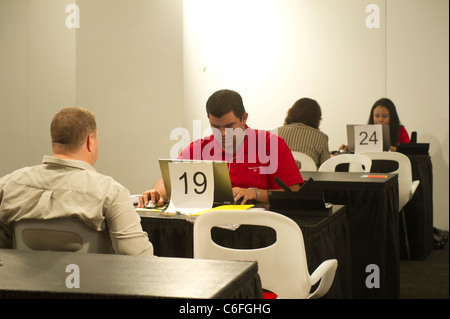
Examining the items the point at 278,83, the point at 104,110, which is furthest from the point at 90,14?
the point at 278,83

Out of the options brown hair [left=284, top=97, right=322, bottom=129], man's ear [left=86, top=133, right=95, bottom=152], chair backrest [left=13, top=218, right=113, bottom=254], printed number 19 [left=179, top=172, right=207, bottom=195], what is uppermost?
brown hair [left=284, top=97, right=322, bottom=129]

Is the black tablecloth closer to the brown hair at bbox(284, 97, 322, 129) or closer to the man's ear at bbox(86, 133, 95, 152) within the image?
the brown hair at bbox(284, 97, 322, 129)

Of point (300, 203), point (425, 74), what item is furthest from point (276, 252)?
point (425, 74)

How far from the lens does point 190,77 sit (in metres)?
5.34

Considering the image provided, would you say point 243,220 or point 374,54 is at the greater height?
point 374,54

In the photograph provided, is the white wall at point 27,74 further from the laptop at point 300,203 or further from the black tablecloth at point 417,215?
the laptop at point 300,203

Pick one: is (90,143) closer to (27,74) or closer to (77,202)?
(77,202)

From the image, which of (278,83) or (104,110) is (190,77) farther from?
(278,83)

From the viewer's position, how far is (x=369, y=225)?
3.42 m

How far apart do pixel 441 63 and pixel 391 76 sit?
482mm

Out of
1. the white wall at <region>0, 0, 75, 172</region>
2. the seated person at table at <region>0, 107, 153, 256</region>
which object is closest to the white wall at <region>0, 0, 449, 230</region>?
the white wall at <region>0, 0, 75, 172</region>

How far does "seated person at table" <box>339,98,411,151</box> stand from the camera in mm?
5590

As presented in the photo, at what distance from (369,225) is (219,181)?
1.12 metres

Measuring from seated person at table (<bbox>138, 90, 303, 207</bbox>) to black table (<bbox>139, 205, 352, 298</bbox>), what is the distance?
374 millimetres
